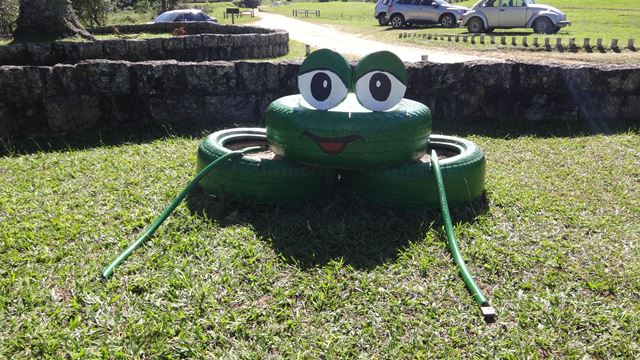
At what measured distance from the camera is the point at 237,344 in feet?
9.18

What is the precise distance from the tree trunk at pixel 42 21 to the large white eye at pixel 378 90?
470 inches

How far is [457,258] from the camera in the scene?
137 inches

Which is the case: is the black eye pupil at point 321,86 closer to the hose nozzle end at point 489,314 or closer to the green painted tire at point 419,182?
the green painted tire at point 419,182

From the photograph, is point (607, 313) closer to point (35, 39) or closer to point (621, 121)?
point (621, 121)

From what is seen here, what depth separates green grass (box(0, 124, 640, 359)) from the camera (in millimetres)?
2811

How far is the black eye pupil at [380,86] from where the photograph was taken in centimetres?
398

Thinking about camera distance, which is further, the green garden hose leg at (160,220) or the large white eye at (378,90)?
the large white eye at (378,90)

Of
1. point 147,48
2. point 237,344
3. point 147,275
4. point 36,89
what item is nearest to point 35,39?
point 147,48

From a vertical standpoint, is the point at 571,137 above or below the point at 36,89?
below

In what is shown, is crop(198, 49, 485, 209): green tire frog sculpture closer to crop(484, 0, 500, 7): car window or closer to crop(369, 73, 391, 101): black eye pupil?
crop(369, 73, 391, 101): black eye pupil

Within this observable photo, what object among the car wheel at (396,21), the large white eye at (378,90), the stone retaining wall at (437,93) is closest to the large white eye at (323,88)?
the large white eye at (378,90)

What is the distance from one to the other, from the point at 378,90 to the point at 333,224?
1.05 m

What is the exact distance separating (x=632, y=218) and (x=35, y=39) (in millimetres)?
13426

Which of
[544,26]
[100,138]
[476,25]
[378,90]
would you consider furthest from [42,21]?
[544,26]
